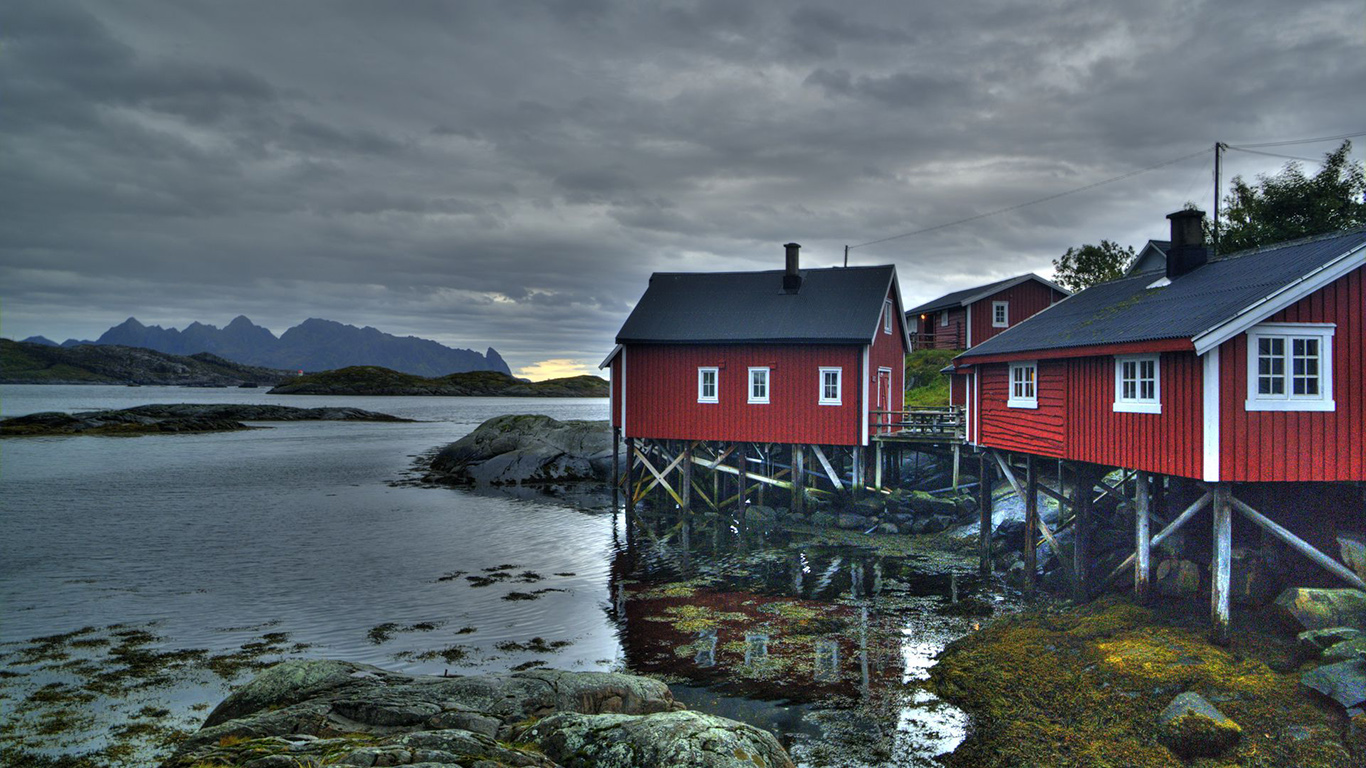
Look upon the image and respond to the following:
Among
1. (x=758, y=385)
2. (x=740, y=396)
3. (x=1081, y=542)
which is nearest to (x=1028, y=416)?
(x=1081, y=542)

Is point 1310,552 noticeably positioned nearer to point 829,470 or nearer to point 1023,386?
point 1023,386

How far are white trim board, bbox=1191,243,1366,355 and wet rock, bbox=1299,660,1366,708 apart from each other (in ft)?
15.0

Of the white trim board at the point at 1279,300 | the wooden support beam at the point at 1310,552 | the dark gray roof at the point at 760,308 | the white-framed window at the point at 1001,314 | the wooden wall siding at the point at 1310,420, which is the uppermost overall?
the white-framed window at the point at 1001,314

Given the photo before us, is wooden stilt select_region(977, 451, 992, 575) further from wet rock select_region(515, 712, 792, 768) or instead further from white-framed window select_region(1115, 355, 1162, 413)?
wet rock select_region(515, 712, 792, 768)

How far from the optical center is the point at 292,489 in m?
36.7

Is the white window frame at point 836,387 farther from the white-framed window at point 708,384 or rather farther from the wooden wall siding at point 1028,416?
the wooden wall siding at point 1028,416

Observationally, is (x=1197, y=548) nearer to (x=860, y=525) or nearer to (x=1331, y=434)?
(x=1331, y=434)

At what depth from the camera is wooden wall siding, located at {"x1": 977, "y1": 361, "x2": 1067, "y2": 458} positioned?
16.3 m

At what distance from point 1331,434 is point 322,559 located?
22.9 metres

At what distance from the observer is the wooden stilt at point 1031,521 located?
17.4 metres

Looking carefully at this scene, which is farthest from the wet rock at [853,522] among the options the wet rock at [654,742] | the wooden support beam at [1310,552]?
the wet rock at [654,742]

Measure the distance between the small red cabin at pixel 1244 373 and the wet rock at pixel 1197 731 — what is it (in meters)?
4.14

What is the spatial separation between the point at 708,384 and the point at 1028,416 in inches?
460

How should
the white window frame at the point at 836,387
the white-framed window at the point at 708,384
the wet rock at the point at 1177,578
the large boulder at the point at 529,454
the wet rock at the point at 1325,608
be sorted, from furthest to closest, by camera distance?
the large boulder at the point at 529,454 < the white-framed window at the point at 708,384 < the white window frame at the point at 836,387 < the wet rock at the point at 1177,578 < the wet rock at the point at 1325,608
